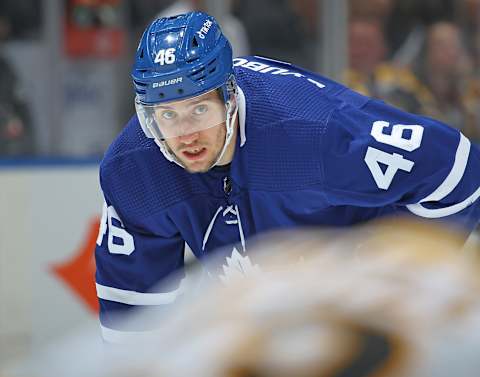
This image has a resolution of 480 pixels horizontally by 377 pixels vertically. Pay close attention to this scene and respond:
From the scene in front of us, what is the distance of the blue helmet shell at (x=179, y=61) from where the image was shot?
2.29m

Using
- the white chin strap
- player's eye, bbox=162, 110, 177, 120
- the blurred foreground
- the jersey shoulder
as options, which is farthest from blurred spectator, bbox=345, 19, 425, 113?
the blurred foreground

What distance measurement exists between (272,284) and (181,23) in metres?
1.30

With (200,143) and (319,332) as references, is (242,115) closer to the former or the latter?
(200,143)

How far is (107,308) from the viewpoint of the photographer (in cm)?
267

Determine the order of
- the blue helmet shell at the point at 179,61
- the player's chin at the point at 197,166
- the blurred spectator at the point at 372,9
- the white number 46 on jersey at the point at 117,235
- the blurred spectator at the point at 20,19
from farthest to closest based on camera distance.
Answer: the blurred spectator at the point at 372,9, the blurred spectator at the point at 20,19, the white number 46 on jersey at the point at 117,235, the player's chin at the point at 197,166, the blue helmet shell at the point at 179,61

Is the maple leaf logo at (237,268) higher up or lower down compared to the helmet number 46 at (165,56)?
lower down

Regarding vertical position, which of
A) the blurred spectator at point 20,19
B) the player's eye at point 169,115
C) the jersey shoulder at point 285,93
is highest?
the player's eye at point 169,115

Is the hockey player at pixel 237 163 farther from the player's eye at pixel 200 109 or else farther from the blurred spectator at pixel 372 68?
the blurred spectator at pixel 372 68

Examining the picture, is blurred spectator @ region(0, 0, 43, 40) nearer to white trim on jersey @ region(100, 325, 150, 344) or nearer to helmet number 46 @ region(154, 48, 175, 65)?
helmet number 46 @ region(154, 48, 175, 65)

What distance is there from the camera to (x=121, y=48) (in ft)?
14.6

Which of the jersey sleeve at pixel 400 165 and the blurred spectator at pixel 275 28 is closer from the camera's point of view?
the jersey sleeve at pixel 400 165

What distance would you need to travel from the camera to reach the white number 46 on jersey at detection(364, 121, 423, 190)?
7.88 ft

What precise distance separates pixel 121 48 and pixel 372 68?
1074 mm

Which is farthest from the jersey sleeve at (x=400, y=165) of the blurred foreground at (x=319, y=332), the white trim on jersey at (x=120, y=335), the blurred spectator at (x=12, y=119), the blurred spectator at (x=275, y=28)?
the blurred spectator at (x=12, y=119)
